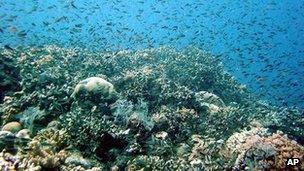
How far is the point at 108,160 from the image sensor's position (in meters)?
7.26

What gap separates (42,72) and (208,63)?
36.5 ft

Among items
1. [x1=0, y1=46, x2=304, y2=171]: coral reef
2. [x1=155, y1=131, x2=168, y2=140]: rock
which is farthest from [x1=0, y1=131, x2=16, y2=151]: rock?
[x1=155, y1=131, x2=168, y2=140]: rock

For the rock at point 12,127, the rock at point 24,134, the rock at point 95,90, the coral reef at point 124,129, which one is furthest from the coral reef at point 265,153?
the rock at point 12,127

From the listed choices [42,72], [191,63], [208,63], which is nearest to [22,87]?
[42,72]

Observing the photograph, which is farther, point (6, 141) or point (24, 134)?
point (24, 134)

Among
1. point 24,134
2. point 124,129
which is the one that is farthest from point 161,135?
point 24,134

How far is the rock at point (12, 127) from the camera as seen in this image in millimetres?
8047

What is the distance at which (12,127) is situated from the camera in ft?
26.6

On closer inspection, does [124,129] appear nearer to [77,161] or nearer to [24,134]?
[77,161]

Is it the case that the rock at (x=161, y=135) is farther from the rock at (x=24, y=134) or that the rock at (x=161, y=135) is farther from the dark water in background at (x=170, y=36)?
the dark water in background at (x=170, y=36)

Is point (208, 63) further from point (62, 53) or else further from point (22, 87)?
point (22, 87)

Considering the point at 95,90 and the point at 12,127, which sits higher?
the point at 95,90

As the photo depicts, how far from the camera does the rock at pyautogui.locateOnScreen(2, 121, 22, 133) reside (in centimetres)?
805

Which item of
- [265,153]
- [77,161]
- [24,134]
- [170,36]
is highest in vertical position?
[170,36]
